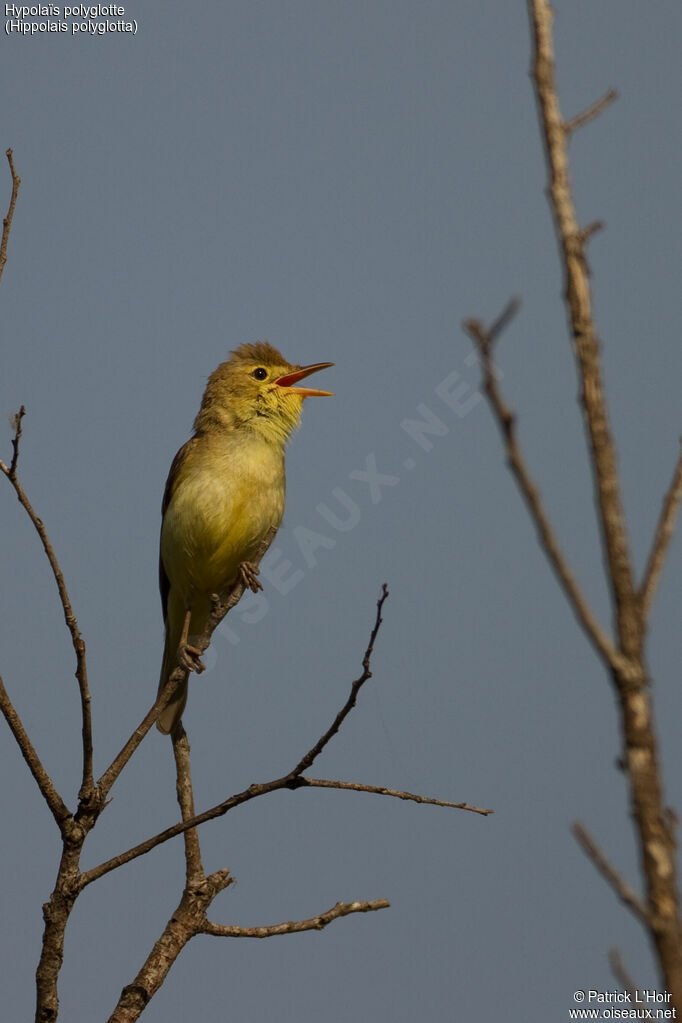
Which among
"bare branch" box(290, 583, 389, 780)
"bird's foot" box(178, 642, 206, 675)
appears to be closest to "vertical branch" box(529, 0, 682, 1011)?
"bare branch" box(290, 583, 389, 780)

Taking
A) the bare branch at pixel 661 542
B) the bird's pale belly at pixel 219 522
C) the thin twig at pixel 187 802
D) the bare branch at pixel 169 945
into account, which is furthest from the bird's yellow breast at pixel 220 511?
the bare branch at pixel 661 542

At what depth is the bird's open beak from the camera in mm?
7871

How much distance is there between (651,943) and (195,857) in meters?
3.78

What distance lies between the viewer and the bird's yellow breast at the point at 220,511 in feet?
23.4

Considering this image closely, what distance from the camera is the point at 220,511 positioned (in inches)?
279

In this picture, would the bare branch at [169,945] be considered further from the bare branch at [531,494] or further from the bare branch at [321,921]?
the bare branch at [531,494]

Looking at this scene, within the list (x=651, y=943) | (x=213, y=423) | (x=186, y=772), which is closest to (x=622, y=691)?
(x=651, y=943)

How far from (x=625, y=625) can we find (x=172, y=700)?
17.2ft

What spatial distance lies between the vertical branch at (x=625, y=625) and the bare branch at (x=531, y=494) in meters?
0.06

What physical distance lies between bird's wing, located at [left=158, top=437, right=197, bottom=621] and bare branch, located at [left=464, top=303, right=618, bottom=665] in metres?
6.27

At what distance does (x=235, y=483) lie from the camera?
7.15 metres

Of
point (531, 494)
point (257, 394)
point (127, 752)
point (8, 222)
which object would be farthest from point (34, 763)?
point (257, 394)

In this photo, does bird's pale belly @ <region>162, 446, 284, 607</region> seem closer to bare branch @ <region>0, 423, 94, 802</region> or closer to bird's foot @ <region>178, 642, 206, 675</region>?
bird's foot @ <region>178, 642, 206, 675</region>

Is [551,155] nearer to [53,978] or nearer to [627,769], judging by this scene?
[627,769]
